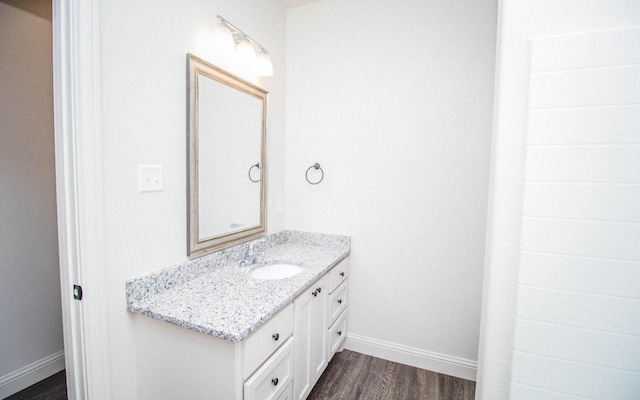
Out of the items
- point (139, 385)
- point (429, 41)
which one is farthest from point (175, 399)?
point (429, 41)

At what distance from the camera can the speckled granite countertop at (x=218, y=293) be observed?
1051 mm

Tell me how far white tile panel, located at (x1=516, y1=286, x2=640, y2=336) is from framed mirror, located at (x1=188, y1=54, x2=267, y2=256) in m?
1.37

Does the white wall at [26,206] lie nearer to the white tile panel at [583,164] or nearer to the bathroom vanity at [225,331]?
the bathroom vanity at [225,331]

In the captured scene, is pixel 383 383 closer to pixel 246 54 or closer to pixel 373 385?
pixel 373 385

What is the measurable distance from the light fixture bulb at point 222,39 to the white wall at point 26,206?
3.52ft

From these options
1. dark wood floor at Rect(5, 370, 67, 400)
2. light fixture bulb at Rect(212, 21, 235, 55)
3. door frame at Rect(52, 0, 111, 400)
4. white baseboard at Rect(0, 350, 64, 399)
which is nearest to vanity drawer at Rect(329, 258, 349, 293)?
door frame at Rect(52, 0, 111, 400)

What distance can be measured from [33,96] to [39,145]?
0.27 metres

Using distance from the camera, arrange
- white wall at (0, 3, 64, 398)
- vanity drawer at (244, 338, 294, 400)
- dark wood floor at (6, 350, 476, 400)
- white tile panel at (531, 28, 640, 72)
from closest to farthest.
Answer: white tile panel at (531, 28, 640, 72)
vanity drawer at (244, 338, 294, 400)
white wall at (0, 3, 64, 398)
dark wood floor at (6, 350, 476, 400)

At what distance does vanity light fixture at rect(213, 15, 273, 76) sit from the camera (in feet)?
4.99

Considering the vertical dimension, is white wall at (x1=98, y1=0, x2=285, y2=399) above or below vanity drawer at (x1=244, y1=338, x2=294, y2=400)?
above

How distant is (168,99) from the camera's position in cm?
131

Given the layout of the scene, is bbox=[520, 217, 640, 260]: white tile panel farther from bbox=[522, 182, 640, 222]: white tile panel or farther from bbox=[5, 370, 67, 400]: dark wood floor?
bbox=[5, 370, 67, 400]: dark wood floor

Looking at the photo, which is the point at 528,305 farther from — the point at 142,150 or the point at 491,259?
the point at 142,150

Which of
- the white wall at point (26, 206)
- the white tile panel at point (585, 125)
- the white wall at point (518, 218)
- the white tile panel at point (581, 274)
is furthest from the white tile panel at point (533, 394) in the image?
the white wall at point (26, 206)
